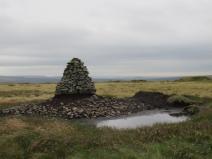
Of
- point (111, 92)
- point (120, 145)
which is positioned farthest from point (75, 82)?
point (120, 145)

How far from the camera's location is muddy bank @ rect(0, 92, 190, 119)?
50.4 m

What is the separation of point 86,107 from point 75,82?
7490 millimetres

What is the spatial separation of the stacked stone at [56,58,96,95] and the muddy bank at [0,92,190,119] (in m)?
0.93

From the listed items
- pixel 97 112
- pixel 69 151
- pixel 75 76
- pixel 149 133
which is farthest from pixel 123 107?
pixel 69 151

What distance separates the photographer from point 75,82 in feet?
195

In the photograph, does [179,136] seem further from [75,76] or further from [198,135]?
[75,76]

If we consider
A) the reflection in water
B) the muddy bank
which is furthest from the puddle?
the muddy bank

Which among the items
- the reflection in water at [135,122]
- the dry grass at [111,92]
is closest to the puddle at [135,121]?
the reflection in water at [135,122]

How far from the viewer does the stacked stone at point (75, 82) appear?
5934 centimetres

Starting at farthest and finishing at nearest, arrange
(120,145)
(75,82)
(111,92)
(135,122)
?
(111,92) < (75,82) < (135,122) < (120,145)

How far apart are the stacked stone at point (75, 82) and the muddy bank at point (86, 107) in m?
0.93

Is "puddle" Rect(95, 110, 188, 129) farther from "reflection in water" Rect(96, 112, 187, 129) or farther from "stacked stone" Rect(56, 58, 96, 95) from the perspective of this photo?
"stacked stone" Rect(56, 58, 96, 95)

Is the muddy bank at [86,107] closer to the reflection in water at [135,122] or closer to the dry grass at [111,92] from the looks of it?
the reflection in water at [135,122]

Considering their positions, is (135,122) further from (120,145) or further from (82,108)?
(120,145)
